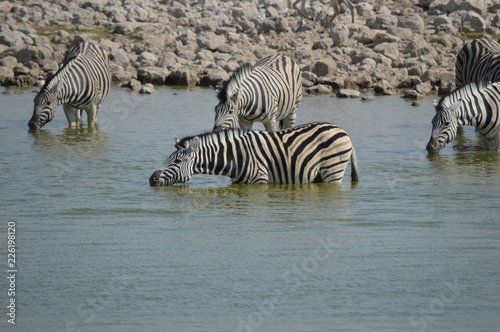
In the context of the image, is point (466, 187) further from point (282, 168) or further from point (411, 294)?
point (411, 294)

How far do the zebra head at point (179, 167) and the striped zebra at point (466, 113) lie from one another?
4541 mm

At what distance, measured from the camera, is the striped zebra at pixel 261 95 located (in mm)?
12984

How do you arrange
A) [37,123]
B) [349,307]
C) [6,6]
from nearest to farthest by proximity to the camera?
[349,307]
[37,123]
[6,6]

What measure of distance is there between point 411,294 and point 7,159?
7.85 m

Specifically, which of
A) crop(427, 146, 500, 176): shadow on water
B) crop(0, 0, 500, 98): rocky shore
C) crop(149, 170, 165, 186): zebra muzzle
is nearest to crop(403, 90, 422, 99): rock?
crop(0, 0, 500, 98): rocky shore

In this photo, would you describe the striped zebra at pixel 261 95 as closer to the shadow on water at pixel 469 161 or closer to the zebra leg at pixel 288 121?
the zebra leg at pixel 288 121

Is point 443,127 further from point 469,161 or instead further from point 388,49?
point 388,49

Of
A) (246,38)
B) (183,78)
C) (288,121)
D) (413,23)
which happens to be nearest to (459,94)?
(288,121)

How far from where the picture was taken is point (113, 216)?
30.5 ft

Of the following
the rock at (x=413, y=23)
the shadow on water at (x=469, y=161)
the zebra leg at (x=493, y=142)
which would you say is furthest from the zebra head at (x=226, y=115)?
the rock at (x=413, y=23)

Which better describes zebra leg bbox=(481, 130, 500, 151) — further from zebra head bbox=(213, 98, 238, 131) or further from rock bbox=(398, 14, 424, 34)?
rock bbox=(398, 14, 424, 34)

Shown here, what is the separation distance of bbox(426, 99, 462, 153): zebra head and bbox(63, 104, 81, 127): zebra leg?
22.7 ft

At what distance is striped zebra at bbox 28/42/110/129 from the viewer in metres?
15.7

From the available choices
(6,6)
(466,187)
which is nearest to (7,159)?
(466,187)
